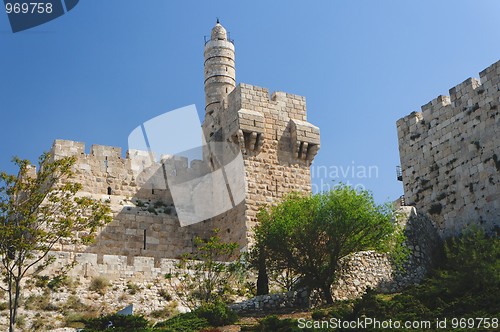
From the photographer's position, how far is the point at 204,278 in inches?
766

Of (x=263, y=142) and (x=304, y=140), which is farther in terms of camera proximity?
(x=304, y=140)

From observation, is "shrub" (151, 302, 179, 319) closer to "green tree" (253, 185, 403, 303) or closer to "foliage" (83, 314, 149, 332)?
"green tree" (253, 185, 403, 303)

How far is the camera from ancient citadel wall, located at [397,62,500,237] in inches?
833

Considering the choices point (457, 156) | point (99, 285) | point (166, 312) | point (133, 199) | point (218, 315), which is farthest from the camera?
point (133, 199)

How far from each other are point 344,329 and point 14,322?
6635 mm

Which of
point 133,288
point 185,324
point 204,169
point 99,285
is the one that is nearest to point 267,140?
point 204,169

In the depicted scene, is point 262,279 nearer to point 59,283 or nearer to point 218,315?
point 218,315

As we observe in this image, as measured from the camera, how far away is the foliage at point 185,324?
15.7 meters

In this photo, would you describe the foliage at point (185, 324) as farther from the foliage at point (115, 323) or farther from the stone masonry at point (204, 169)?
the stone masonry at point (204, 169)

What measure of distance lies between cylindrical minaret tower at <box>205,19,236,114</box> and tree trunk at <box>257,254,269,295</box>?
10.5 m

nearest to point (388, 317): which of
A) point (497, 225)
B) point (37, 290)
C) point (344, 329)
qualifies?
point (344, 329)

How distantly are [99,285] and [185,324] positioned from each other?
4.08m

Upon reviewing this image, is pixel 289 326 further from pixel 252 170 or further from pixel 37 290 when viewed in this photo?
pixel 252 170

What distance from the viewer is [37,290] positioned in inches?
736
